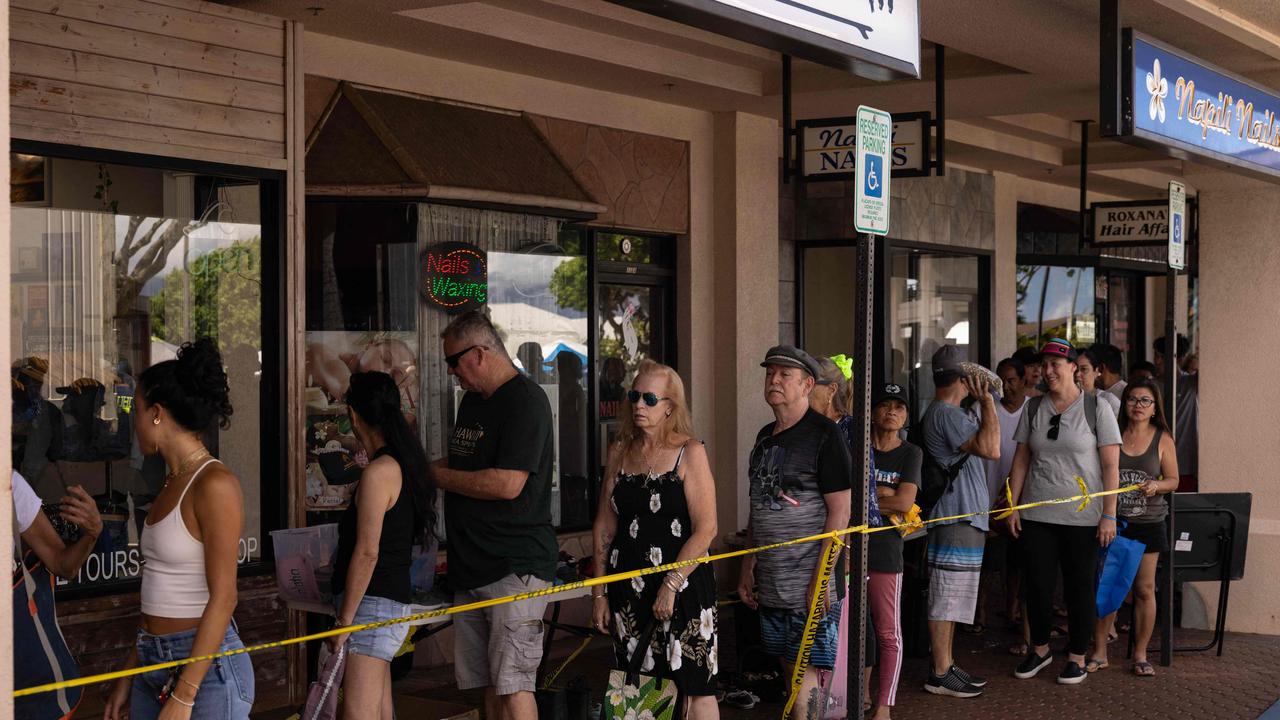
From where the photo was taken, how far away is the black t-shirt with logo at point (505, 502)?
5.70m

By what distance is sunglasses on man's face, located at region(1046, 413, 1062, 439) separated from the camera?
817 cm

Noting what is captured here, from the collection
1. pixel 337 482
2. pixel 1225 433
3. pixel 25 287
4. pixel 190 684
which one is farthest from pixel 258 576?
pixel 1225 433

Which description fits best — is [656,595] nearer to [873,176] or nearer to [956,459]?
[873,176]

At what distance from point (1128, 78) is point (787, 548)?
2.53 metres

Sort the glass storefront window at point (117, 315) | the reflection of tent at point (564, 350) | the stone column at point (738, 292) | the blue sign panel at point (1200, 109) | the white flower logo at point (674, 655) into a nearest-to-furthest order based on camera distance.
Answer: the white flower logo at point (674, 655)
the blue sign panel at point (1200, 109)
the glass storefront window at point (117, 315)
the reflection of tent at point (564, 350)
the stone column at point (738, 292)

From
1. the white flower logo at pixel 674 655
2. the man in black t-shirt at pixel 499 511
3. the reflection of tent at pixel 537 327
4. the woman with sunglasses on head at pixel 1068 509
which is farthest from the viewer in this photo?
the reflection of tent at pixel 537 327

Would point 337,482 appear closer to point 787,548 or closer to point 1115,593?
point 787,548

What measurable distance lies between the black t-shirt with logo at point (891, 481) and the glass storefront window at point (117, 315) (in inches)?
121

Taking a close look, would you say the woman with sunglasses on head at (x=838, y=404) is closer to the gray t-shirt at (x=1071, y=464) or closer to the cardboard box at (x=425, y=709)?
the gray t-shirt at (x=1071, y=464)

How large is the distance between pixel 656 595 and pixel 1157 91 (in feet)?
10.7

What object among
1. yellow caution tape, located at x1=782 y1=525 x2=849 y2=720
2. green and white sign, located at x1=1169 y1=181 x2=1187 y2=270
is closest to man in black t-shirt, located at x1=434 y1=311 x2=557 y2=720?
yellow caution tape, located at x1=782 y1=525 x2=849 y2=720

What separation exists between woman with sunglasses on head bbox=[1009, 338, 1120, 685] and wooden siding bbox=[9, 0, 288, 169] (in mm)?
4429

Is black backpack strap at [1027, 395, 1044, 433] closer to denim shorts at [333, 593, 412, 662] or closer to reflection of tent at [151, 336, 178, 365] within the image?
denim shorts at [333, 593, 412, 662]

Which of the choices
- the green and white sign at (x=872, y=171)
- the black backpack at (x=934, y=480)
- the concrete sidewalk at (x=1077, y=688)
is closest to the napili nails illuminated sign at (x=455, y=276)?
the concrete sidewalk at (x=1077, y=688)
